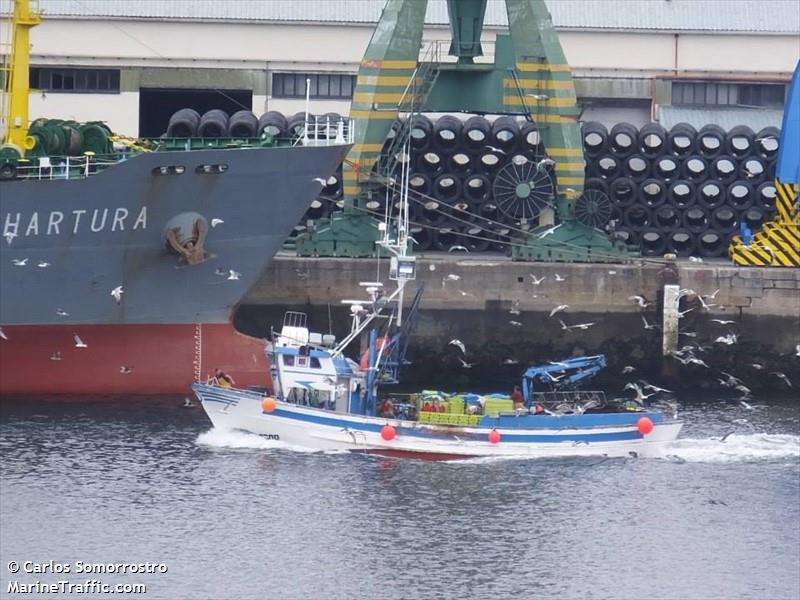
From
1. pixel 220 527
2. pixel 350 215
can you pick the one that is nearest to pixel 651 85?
pixel 350 215

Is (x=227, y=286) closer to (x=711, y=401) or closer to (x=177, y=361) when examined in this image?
(x=177, y=361)

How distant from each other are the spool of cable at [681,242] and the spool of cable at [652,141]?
7.74 ft

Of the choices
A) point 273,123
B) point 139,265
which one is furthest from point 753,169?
point 139,265

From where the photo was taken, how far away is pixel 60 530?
38.5 m

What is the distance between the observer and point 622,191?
57.5 metres

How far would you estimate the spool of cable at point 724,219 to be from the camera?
5775cm

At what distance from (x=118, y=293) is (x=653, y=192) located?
55.4 ft

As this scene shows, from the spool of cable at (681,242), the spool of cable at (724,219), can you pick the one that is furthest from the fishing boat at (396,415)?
the spool of cable at (724,219)

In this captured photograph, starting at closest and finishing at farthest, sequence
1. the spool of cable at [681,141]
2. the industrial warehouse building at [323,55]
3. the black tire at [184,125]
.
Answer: the spool of cable at [681,141]
the black tire at [184,125]
the industrial warehouse building at [323,55]

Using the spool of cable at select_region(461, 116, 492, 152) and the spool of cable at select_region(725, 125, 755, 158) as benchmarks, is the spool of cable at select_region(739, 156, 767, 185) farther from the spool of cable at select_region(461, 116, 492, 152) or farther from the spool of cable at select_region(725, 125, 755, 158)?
the spool of cable at select_region(461, 116, 492, 152)

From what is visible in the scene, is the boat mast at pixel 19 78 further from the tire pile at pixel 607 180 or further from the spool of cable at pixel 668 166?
the spool of cable at pixel 668 166

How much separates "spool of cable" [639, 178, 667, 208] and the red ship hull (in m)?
13.7

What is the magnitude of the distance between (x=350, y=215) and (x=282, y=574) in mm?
18895

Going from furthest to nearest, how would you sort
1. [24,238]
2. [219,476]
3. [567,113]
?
[567,113] < [24,238] < [219,476]
